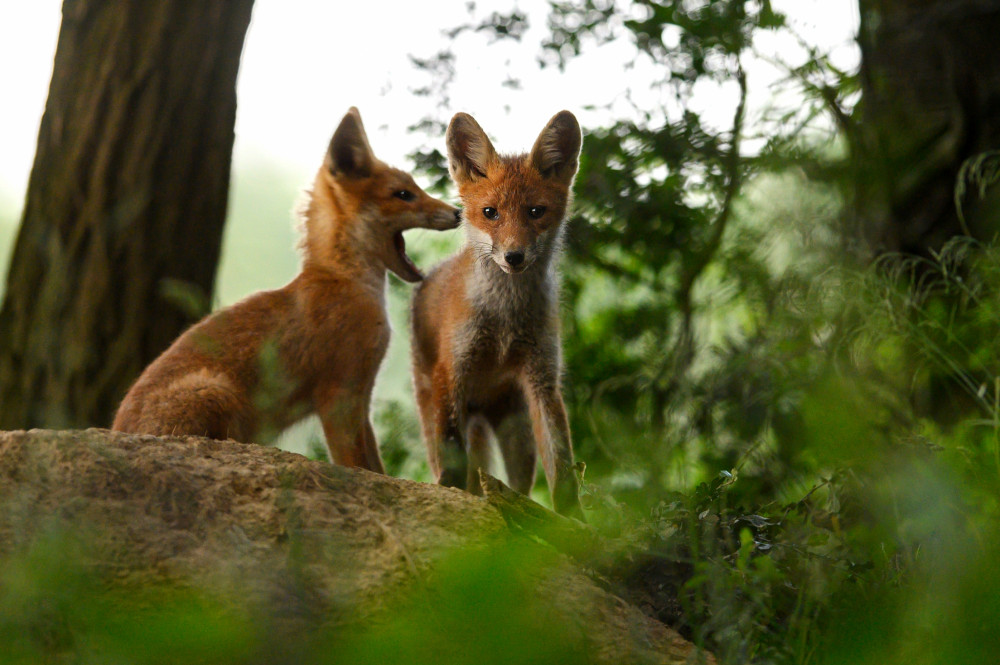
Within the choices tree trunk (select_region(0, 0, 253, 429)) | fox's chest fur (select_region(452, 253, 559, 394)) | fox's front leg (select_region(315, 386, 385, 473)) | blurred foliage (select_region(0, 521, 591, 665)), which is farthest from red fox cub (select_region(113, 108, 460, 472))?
blurred foliage (select_region(0, 521, 591, 665))

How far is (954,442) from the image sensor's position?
3199mm

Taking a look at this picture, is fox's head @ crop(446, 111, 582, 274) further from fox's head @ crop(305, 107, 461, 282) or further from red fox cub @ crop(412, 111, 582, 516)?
fox's head @ crop(305, 107, 461, 282)

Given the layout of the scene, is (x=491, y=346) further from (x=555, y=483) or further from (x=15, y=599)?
(x=15, y=599)

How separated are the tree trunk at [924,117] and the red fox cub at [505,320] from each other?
182 centimetres

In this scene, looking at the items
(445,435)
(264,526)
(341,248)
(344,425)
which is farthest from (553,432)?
(264,526)

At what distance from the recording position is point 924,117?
511 centimetres

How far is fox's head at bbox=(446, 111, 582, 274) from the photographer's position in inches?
162

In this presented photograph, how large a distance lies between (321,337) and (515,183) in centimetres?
118

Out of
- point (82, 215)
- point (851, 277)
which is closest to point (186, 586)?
point (851, 277)

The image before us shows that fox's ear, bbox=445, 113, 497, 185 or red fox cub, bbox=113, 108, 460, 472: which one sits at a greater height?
fox's ear, bbox=445, 113, 497, 185

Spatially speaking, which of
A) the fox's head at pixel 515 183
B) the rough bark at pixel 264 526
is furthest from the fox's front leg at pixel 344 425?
the rough bark at pixel 264 526

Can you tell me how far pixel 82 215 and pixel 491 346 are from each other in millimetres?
2700

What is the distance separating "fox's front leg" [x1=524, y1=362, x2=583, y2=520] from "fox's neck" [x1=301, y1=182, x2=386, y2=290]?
1012 millimetres

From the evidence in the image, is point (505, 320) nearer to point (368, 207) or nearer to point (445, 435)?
point (445, 435)
